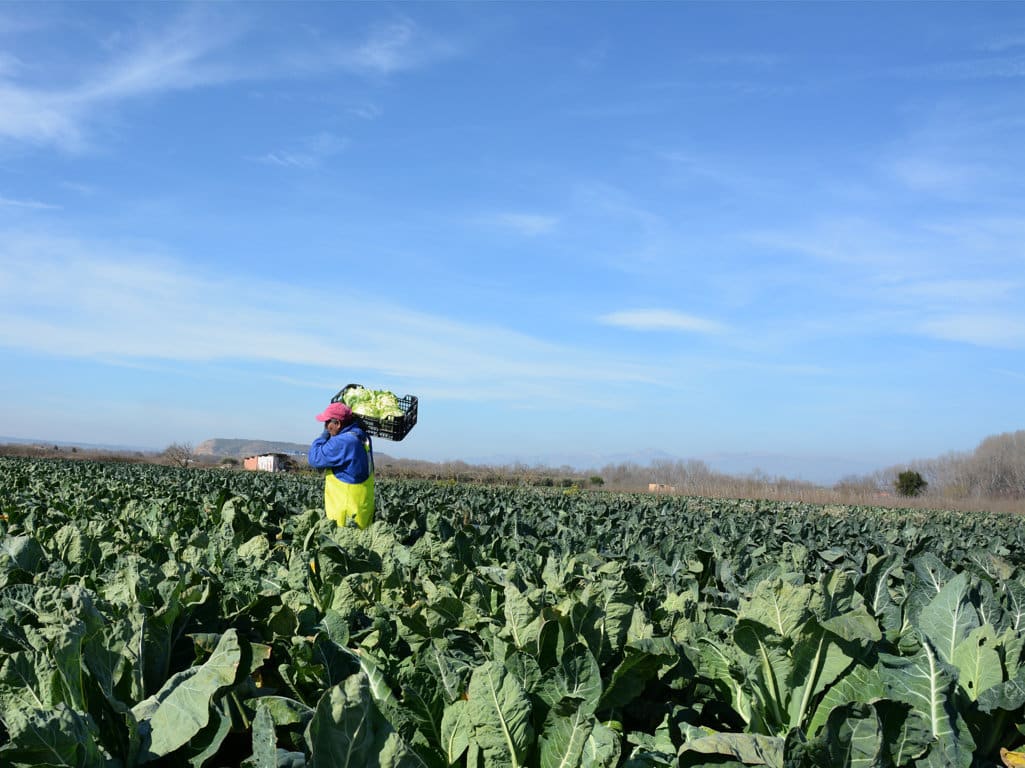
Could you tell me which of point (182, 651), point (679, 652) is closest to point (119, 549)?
point (182, 651)

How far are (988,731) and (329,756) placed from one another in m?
1.46

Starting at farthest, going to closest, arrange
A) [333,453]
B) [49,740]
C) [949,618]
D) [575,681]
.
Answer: [333,453]
[949,618]
[575,681]
[49,740]

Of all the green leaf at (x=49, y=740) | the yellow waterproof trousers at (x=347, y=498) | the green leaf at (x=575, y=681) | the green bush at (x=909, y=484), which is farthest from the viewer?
the green bush at (x=909, y=484)

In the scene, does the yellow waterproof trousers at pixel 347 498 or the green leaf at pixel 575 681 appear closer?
the green leaf at pixel 575 681

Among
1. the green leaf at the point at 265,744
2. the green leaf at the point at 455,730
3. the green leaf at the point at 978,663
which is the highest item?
the green leaf at the point at 978,663

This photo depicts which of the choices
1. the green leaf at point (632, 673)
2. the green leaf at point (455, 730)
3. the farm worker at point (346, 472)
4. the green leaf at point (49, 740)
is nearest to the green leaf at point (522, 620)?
the green leaf at point (632, 673)

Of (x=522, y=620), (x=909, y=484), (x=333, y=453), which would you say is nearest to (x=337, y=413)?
(x=333, y=453)

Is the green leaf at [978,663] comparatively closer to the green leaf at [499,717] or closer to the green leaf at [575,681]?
the green leaf at [575,681]

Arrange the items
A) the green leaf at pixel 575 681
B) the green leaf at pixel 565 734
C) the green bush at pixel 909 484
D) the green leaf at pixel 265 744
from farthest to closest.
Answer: the green bush at pixel 909 484 → the green leaf at pixel 575 681 → the green leaf at pixel 565 734 → the green leaf at pixel 265 744

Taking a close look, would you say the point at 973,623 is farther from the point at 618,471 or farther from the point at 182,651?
the point at 618,471

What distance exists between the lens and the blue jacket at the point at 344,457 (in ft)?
30.3

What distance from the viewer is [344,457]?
9234 millimetres

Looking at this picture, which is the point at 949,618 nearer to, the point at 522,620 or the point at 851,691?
the point at 851,691

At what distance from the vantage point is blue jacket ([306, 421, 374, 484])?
923 cm
